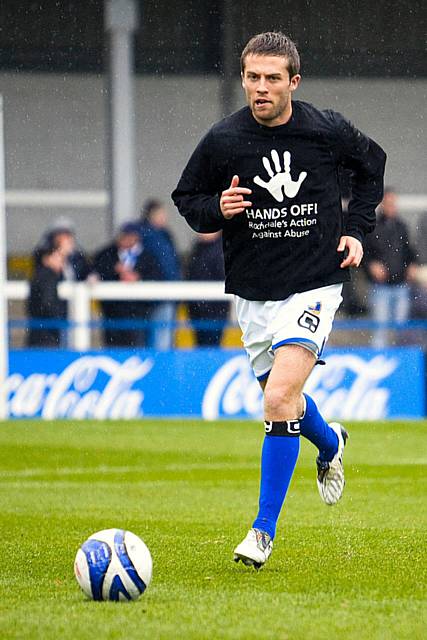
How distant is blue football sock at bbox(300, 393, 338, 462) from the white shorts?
434 millimetres

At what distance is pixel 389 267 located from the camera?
16.8m

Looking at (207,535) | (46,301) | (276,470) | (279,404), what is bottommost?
(46,301)

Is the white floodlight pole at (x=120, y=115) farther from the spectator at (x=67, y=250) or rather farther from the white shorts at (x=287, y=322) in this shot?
the white shorts at (x=287, y=322)

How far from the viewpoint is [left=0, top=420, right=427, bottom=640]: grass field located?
5074 millimetres

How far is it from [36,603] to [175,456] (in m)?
6.65

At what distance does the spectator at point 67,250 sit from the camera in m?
17.1

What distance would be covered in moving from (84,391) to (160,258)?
214cm

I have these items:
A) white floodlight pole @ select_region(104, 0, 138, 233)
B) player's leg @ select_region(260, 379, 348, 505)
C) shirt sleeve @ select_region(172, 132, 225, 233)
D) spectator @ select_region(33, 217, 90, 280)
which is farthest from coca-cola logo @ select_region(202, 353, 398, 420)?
shirt sleeve @ select_region(172, 132, 225, 233)

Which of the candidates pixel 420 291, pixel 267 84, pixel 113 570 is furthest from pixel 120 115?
pixel 113 570

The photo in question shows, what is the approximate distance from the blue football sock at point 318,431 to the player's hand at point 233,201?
1.20 meters

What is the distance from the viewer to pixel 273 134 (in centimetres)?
664

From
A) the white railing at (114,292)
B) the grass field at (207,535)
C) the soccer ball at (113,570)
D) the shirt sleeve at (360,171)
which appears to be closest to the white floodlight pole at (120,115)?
the white railing at (114,292)

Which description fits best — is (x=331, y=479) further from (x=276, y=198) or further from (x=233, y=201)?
(x=233, y=201)

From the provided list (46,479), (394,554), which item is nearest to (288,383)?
(394,554)
